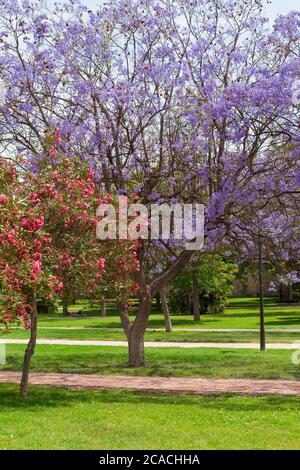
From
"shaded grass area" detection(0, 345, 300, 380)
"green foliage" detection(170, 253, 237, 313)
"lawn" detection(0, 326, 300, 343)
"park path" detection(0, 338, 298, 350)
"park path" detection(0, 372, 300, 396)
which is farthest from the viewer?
"green foliage" detection(170, 253, 237, 313)

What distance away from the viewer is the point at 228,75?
16.5m

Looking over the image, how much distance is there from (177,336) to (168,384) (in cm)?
1244

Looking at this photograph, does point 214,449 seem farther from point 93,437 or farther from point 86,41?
point 86,41

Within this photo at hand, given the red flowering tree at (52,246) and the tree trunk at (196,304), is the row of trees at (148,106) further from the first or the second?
the tree trunk at (196,304)

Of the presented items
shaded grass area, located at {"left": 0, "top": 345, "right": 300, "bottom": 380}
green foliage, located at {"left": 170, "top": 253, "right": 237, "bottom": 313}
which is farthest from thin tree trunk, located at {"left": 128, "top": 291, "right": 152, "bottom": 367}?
green foliage, located at {"left": 170, "top": 253, "right": 237, "bottom": 313}

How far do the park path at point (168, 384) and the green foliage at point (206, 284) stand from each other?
665 inches

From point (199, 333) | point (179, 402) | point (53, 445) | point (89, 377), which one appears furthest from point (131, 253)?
point (199, 333)

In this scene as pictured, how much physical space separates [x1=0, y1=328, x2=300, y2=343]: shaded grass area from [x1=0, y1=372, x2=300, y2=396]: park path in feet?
31.1

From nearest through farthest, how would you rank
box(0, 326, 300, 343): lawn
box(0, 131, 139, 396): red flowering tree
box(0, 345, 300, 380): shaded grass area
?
Answer: 1. box(0, 131, 139, 396): red flowering tree
2. box(0, 345, 300, 380): shaded grass area
3. box(0, 326, 300, 343): lawn

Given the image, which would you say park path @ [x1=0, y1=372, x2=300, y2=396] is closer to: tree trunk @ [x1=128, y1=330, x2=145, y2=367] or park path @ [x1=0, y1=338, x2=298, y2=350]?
tree trunk @ [x1=128, y1=330, x2=145, y2=367]

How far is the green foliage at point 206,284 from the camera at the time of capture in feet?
119

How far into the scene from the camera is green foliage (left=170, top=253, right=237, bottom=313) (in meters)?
36.2

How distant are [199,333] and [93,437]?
64.6 feet

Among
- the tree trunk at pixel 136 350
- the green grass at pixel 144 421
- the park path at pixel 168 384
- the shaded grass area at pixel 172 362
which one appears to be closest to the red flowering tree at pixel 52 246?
the green grass at pixel 144 421
